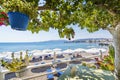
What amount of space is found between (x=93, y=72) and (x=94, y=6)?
2913 millimetres

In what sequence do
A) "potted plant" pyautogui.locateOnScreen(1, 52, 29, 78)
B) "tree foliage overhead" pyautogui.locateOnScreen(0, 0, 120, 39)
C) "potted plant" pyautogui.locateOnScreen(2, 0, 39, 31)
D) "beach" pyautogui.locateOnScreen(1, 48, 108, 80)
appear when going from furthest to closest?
"beach" pyautogui.locateOnScreen(1, 48, 108, 80) → "potted plant" pyautogui.locateOnScreen(1, 52, 29, 78) → "tree foliage overhead" pyautogui.locateOnScreen(0, 0, 120, 39) → "potted plant" pyautogui.locateOnScreen(2, 0, 39, 31)

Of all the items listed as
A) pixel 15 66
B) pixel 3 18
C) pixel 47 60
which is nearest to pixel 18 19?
pixel 3 18

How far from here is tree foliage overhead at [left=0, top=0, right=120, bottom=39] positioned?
303cm

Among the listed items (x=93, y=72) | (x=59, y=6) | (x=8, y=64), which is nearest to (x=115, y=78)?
(x=93, y=72)

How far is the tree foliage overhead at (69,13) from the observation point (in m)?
3.03

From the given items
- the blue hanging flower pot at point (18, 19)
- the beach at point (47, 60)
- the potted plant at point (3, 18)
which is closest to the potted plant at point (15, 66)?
the beach at point (47, 60)

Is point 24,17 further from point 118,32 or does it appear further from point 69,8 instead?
point 118,32

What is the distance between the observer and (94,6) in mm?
3141

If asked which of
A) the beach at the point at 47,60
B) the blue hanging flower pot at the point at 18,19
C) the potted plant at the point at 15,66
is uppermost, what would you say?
the blue hanging flower pot at the point at 18,19

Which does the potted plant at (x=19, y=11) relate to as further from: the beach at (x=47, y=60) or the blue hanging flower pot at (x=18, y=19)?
the beach at (x=47, y=60)

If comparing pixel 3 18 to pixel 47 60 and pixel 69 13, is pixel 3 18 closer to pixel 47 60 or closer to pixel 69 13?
pixel 69 13

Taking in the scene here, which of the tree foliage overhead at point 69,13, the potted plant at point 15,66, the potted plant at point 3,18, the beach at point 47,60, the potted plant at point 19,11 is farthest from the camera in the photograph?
the beach at point 47,60

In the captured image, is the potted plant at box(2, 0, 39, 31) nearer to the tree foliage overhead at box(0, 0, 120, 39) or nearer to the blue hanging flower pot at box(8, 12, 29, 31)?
the blue hanging flower pot at box(8, 12, 29, 31)

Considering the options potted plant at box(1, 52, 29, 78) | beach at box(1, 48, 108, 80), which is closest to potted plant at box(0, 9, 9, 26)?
potted plant at box(1, 52, 29, 78)
